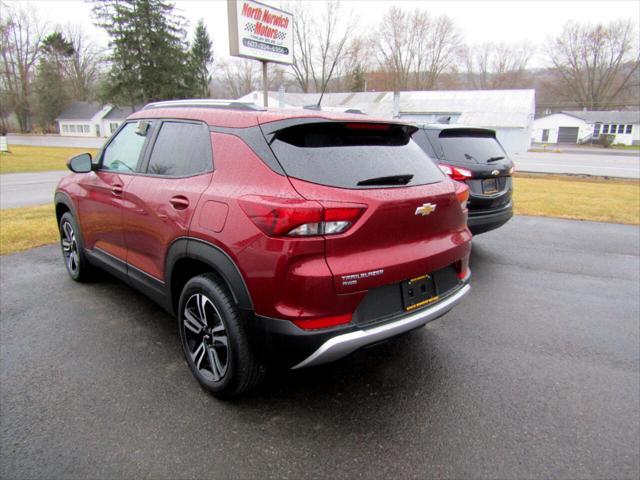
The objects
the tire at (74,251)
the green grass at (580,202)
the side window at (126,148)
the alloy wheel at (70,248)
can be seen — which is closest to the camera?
the side window at (126,148)

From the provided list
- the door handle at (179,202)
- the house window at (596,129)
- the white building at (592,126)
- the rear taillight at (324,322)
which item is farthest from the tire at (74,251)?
the house window at (596,129)

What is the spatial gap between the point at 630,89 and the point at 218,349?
274 ft

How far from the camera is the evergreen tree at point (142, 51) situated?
3881cm

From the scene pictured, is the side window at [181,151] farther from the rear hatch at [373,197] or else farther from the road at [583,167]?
the road at [583,167]

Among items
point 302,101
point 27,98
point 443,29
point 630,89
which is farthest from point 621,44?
point 27,98

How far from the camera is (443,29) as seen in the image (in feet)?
219

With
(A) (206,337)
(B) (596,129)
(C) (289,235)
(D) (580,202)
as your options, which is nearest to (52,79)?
(D) (580,202)

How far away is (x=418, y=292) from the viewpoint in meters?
2.54

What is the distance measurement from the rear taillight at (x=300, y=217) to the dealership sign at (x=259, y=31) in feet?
33.5

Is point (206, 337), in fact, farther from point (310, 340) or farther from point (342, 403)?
point (342, 403)

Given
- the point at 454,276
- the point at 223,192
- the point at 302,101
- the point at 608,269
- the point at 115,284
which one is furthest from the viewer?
the point at 302,101

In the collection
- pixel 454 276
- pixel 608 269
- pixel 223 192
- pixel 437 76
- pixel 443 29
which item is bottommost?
pixel 608 269

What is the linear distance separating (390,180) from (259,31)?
1069 centimetres

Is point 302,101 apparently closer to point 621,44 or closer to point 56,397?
point 56,397
